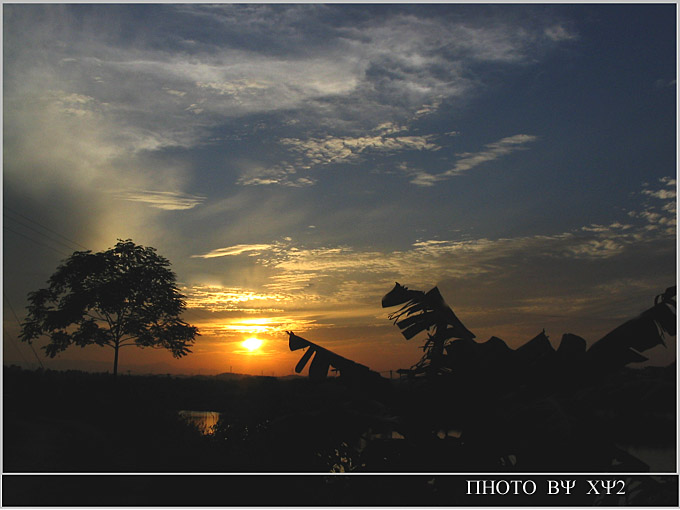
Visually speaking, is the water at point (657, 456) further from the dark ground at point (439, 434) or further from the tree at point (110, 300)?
the tree at point (110, 300)

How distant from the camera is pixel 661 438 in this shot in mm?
5828

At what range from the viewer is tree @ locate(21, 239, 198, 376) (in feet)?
68.2

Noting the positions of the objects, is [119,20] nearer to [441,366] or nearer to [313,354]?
[313,354]

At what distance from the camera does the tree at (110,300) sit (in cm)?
2078

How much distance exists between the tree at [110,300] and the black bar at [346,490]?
12743mm

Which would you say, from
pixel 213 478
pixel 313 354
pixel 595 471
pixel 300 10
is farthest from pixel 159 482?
pixel 300 10

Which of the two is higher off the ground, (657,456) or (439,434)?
(439,434)

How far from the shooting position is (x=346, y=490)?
679 cm

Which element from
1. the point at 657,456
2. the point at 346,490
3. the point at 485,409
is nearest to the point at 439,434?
the point at 485,409

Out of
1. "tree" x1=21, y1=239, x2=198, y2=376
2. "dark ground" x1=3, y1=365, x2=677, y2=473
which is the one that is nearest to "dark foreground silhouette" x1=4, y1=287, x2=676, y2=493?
"dark ground" x1=3, y1=365, x2=677, y2=473

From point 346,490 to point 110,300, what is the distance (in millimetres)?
16985

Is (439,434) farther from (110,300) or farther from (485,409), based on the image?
(110,300)

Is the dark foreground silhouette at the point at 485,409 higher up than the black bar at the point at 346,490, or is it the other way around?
the dark foreground silhouette at the point at 485,409

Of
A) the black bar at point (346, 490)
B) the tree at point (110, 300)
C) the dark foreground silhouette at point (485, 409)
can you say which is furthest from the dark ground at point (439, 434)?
the tree at point (110, 300)
